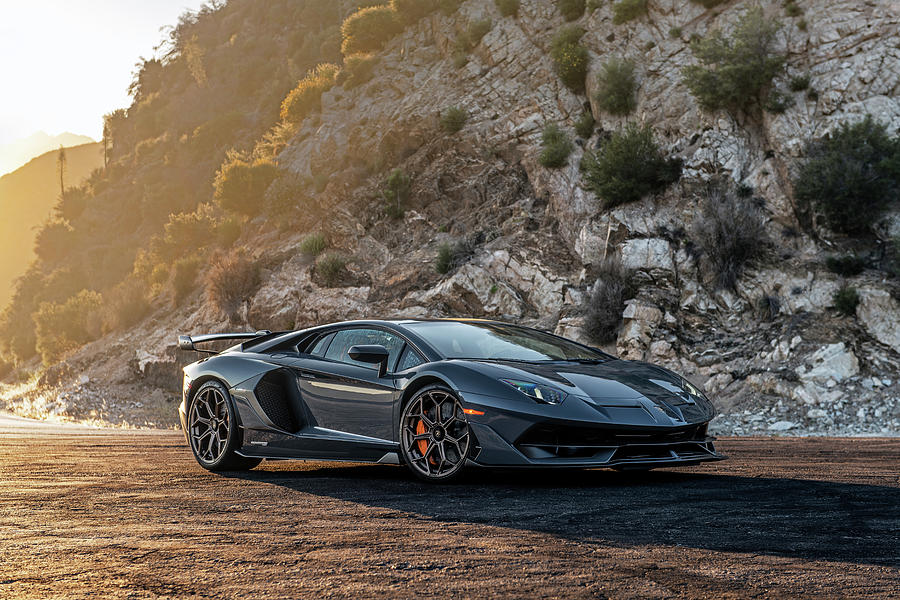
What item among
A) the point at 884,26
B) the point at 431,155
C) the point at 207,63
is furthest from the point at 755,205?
the point at 207,63

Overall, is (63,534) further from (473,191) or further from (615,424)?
(473,191)

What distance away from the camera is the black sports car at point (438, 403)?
228 inches

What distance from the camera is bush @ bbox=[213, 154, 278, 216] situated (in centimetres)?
3247

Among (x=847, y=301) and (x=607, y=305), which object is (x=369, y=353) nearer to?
(x=847, y=301)

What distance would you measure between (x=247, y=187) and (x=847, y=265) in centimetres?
2179

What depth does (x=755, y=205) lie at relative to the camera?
19.9m

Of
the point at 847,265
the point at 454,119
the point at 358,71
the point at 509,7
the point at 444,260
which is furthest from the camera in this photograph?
the point at 358,71

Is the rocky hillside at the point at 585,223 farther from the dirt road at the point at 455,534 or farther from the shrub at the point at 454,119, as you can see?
the dirt road at the point at 455,534

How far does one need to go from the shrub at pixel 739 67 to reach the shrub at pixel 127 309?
21.8m

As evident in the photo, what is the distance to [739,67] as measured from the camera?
21.6 metres

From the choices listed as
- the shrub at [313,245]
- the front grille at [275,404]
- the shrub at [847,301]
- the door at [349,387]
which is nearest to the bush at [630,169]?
the shrub at [847,301]

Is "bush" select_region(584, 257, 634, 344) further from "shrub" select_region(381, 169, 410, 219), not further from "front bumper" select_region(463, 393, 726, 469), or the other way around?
"front bumper" select_region(463, 393, 726, 469)

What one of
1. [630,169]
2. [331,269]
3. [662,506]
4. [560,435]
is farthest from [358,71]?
[662,506]

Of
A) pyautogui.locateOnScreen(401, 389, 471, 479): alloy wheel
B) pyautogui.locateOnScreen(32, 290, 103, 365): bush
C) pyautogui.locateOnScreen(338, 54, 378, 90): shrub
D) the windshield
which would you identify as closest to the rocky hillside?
pyautogui.locateOnScreen(338, 54, 378, 90): shrub
